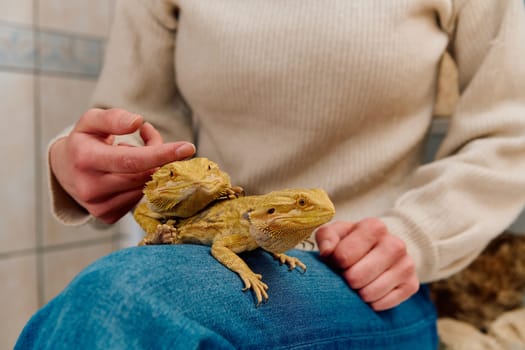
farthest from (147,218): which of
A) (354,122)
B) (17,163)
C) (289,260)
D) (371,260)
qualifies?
(17,163)

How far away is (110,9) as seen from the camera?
1274 mm

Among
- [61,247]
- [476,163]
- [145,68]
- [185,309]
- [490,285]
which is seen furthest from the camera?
[61,247]

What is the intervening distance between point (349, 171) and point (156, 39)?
1.16 feet

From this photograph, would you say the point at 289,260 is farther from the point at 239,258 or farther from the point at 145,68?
the point at 145,68

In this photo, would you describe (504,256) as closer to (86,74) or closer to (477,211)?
(477,211)

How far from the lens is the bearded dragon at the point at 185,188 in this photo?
1.43ft

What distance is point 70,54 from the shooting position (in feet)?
3.94

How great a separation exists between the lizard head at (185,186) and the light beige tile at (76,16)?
835mm

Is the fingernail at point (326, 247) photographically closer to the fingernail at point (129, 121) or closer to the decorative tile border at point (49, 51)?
the fingernail at point (129, 121)

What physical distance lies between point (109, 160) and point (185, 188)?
0.40ft

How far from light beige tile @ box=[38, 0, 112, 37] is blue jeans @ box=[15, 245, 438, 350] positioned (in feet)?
2.85

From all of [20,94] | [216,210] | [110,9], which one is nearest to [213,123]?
[216,210]

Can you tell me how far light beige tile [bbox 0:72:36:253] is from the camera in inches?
42.9

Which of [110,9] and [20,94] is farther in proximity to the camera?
[110,9]
